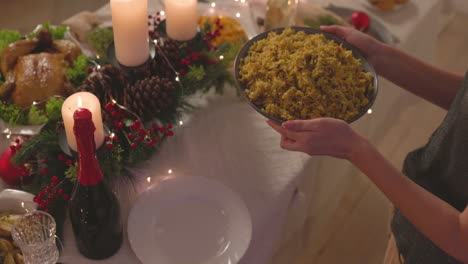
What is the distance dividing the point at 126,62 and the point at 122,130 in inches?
7.5

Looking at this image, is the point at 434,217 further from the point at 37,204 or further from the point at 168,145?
the point at 37,204

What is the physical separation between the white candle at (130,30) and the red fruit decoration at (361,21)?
76cm

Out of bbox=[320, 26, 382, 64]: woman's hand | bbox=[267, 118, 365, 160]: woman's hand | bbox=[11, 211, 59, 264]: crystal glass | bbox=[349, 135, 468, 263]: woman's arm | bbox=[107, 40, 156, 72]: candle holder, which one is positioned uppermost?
bbox=[320, 26, 382, 64]: woman's hand

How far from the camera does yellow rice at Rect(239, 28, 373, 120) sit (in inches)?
40.0

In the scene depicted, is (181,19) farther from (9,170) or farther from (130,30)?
(9,170)

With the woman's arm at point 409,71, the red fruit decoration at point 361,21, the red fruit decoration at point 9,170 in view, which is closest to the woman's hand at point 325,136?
the woman's arm at point 409,71

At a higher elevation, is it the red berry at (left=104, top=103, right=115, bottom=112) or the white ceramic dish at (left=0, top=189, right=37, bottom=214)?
the red berry at (left=104, top=103, right=115, bottom=112)

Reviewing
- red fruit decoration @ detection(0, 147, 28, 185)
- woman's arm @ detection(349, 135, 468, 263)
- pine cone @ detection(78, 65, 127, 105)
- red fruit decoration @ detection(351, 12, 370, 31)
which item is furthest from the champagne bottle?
red fruit decoration @ detection(351, 12, 370, 31)

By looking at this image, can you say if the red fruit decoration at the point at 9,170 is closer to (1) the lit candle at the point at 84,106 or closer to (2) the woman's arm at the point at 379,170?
(1) the lit candle at the point at 84,106

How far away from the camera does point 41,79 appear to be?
121 cm

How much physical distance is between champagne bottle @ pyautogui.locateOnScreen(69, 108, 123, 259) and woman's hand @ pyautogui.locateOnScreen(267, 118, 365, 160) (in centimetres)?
37

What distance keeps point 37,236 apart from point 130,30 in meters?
0.53

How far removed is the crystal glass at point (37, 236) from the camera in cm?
83

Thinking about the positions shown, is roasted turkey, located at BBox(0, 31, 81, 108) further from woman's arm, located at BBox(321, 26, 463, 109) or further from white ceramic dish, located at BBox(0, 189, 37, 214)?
woman's arm, located at BBox(321, 26, 463, 109)
